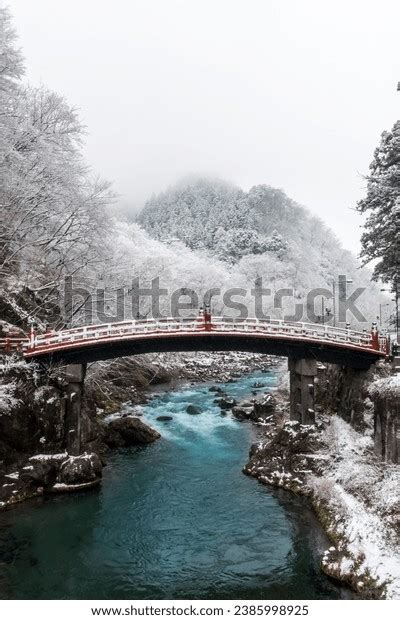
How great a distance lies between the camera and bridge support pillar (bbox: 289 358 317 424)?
1043 inches

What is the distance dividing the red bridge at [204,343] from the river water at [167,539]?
695 cm

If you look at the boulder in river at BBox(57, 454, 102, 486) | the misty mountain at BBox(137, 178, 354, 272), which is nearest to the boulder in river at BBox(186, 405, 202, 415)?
the boulder in river at BBox(57, 454, 102, 486)

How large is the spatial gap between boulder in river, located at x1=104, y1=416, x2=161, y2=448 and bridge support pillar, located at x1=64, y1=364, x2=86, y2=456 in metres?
4.96

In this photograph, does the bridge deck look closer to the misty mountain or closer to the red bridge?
the red bridge

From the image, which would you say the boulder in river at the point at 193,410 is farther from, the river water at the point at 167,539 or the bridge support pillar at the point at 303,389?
the bridge support pillar at the point at 303,389

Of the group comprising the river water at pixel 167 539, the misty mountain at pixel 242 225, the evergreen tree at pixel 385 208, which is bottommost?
the river water at pixel 167 539

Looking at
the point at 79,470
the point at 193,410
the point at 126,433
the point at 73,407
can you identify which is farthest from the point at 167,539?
the point at 193,410

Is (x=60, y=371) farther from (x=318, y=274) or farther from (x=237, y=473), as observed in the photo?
(x=318, y=274)

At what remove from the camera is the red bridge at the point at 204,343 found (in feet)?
81.8

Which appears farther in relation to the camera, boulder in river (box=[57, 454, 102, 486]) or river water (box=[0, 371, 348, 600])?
boulder in river (box=[57, 454, 102, 486])

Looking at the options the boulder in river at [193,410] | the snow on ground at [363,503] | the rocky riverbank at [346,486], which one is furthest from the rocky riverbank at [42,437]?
the snow on ground at [363,503]

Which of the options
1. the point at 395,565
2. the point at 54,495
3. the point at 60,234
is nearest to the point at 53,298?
the point at 60,234

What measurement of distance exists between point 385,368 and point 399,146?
12.4 m

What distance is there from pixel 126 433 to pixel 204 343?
857 cm
